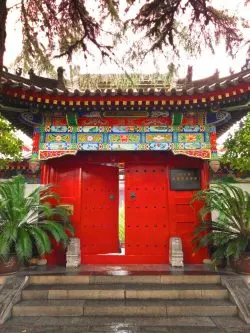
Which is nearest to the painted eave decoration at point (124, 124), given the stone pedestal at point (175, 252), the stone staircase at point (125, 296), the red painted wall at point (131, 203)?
the red painted wall at point (131, 203)

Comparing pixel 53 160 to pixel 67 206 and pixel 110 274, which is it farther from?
pixel 110 274

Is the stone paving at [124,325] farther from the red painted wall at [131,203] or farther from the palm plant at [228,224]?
the red painted wall at [131,203]

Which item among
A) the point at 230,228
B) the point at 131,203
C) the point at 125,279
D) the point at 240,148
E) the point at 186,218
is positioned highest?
the point at 240,148

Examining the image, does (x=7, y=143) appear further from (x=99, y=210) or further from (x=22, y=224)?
(x=99, y=210)

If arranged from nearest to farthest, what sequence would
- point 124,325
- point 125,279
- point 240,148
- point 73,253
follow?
point 124,325
point 125,279
point 240,148
point 73,253

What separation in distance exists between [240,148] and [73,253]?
12.9ft

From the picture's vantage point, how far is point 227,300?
4473 mm

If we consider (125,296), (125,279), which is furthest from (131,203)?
(125,296)

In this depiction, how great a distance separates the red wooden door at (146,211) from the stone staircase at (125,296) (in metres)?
1.63

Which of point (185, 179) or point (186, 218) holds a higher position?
point (185, 179)

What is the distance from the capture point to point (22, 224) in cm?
545

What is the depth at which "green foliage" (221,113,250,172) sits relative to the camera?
18.3 ft

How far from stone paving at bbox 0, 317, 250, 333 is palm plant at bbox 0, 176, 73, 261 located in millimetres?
1201

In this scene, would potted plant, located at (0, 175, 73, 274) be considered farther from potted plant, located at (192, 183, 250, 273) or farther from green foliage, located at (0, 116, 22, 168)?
potted plant, located at (192, 183, 250, 273)
